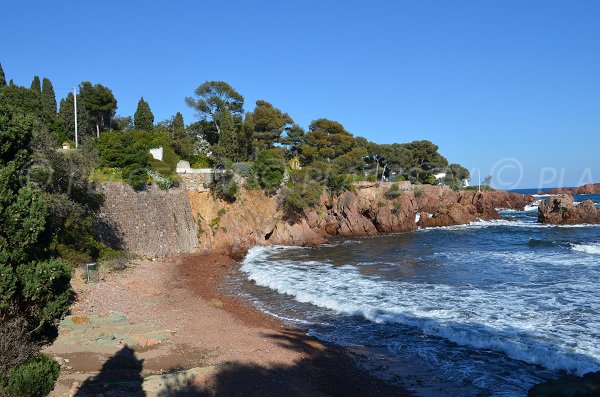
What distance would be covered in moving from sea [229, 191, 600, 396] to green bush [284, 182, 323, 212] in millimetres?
6513

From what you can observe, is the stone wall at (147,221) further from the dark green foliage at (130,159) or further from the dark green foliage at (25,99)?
the dark green foliage at (25,99)

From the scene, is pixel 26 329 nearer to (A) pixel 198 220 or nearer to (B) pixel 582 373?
(B) pixel 582 373

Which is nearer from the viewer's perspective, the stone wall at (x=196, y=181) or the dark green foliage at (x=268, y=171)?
the stone wall at (x=196, y=181)

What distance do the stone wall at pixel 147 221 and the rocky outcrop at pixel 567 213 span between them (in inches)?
1532

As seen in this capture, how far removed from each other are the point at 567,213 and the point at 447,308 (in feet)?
132

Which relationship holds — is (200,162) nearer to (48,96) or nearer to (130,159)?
(130,159)

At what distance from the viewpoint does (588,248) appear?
1095 inches

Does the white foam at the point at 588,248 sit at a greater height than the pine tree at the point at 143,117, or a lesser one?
lesser

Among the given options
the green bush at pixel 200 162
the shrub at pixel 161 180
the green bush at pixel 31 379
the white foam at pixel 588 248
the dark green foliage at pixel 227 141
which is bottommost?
the white foam at pixel 588 248

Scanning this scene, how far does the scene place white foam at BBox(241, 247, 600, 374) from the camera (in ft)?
35.7

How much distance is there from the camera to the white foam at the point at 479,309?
428 inches

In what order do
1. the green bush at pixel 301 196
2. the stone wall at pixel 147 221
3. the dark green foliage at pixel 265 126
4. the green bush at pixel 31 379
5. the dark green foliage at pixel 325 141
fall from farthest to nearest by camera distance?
the dark green foliage at pixel 325 141 → the dark green foliage at pixel 265 126 → the green bush at pixel 301 196 → the stone wall at pixel 147 221 → the green bush at pixel 31 379

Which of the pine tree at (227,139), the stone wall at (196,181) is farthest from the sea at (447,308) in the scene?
the pine tree at (227,139)

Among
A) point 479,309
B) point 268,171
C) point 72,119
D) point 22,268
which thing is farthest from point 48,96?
point 479,309
